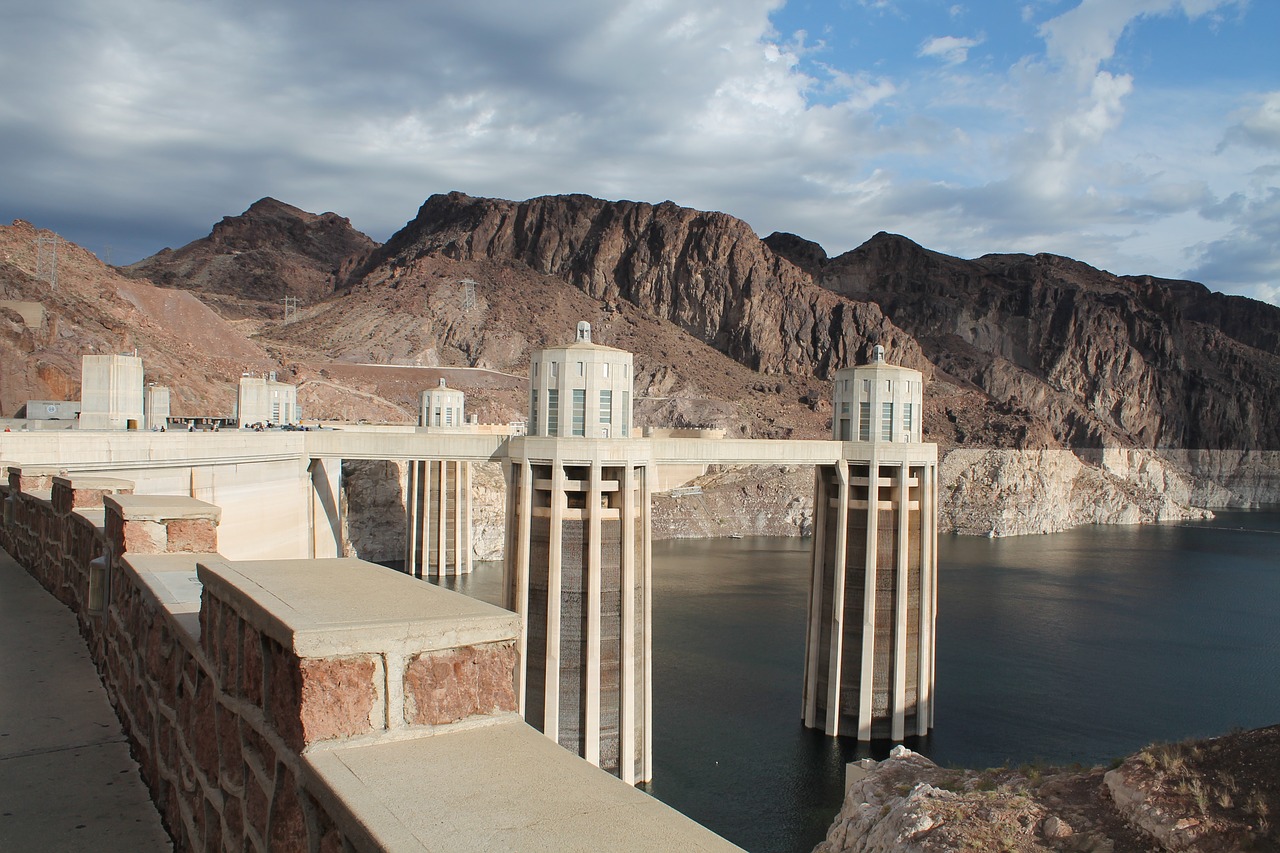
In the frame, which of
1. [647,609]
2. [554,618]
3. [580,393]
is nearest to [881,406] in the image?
[647,609]

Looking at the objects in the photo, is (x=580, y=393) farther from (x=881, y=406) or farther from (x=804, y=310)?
(x=804, y=310)

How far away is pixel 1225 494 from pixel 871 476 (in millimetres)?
151737

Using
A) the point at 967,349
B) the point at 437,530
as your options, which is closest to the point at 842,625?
the point at 437,530

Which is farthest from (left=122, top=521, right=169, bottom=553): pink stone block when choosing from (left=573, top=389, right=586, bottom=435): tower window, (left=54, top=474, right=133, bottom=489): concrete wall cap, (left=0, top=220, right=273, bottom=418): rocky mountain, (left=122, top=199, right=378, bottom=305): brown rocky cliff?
(left=122, top=199, right=378, bottom=305): brown rocky cliff

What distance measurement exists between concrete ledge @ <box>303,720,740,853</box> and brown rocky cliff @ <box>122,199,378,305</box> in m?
146

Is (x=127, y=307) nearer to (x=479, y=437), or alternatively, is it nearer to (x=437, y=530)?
(x=437, y=530)

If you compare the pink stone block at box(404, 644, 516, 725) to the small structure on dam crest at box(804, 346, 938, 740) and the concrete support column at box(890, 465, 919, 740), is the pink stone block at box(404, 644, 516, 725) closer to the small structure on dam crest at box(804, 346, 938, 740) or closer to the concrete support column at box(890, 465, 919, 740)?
the small structure on dam crest at box(804, 346, 938, 740)

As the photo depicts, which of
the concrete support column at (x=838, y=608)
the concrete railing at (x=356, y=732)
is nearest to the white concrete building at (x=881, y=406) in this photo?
the concrete support column at (x=838, y=608)

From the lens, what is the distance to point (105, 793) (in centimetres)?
467

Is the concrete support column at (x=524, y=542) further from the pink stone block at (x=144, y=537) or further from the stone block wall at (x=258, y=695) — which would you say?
the stone block wall at (x=258, y=695)

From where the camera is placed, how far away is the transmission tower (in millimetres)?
58844

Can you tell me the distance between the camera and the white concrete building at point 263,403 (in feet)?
140

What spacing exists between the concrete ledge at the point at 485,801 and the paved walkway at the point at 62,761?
2.18 metres

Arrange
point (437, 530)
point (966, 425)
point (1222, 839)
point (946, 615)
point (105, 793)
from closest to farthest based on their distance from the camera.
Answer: point (105, 793) < point (1222, 839) < point (946, 615) < point (437, 530) < point (966, 425)
